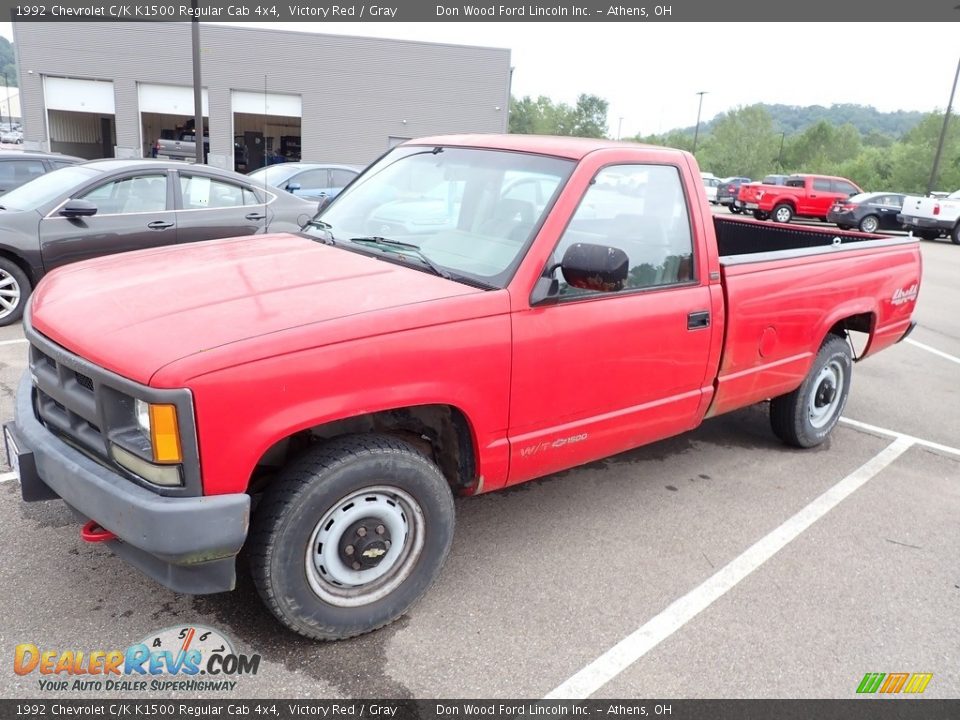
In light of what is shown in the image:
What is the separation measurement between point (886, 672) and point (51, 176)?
26.5 ft

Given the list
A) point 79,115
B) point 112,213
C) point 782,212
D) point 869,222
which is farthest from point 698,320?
point 79,115

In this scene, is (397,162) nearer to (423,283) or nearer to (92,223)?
(423,283)

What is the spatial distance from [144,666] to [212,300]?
135 cm

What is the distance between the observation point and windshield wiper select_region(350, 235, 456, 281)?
316 cm

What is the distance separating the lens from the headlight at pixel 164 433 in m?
2.30

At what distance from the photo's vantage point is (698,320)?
3783 mm

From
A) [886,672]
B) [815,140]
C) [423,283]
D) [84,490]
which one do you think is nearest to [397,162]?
[423,283]

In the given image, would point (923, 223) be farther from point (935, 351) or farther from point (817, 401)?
point (817, 401)

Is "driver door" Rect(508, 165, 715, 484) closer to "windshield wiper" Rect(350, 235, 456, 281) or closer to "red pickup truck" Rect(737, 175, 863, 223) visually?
"windshield wiper" Rect(350, 235, 456, 281)

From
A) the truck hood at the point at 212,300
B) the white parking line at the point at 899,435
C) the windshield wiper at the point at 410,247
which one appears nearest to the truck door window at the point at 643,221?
the windshield wiper at the point at 410,247

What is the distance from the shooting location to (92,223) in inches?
277

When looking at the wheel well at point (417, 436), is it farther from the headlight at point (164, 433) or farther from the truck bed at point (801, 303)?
the truck bed at point (801, 303)

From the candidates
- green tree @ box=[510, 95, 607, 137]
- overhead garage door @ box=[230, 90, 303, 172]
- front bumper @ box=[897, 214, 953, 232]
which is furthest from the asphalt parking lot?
green tree @ box=[510, 95, 607, 137]

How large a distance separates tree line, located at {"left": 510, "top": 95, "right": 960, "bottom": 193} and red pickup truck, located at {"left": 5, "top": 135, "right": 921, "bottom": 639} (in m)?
35.3
